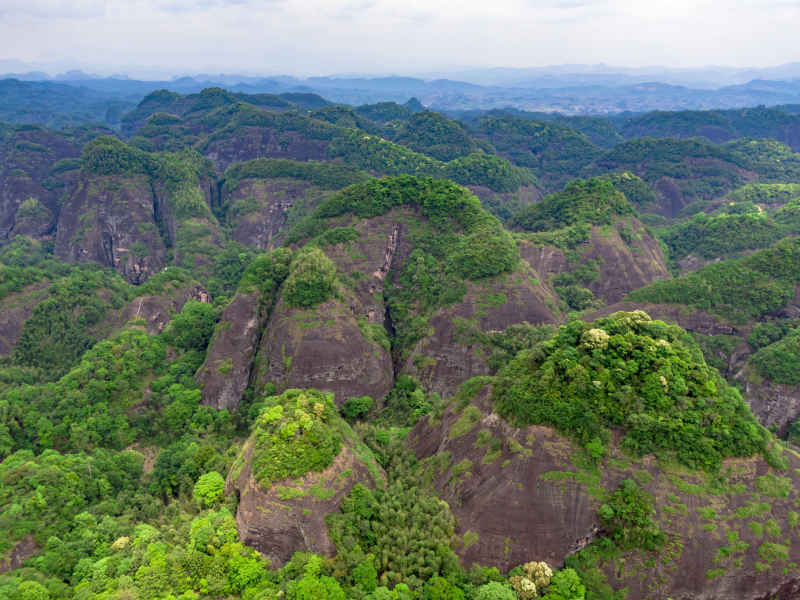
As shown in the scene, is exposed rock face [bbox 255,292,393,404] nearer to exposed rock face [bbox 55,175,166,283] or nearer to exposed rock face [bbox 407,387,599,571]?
exposed rock face [bbox 407,387,599,571]

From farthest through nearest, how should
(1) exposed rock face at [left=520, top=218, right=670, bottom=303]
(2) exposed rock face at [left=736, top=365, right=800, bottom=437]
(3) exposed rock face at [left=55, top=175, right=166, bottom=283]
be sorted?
(3) exposed rock face at [left=55, top=175, right=166, bottom=283] → (1) exposed rock face at [left=520, top=218, right=670, bottom=303] → (2) exposed rock face at [left=736, top=365, right=800, bottom=437]

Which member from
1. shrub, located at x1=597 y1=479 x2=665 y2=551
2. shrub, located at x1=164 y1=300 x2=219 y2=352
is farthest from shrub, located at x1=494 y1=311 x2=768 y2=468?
shrub, located at x1=164 y1=300 x2=219 y2=352

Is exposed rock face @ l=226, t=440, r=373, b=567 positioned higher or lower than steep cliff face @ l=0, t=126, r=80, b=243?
lower

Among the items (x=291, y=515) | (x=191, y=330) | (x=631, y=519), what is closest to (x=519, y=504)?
(x=631, y=519)

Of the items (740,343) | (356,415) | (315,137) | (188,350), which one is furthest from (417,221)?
(315,137)

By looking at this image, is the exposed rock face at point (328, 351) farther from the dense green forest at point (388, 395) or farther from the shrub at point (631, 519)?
the shrub at point (631, 519)

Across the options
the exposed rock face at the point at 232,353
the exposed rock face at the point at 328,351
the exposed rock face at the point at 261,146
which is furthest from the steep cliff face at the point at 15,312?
the exposed rock face at the point at 261,146

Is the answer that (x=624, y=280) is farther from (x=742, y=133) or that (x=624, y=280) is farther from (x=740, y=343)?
(x=742, y=133)
